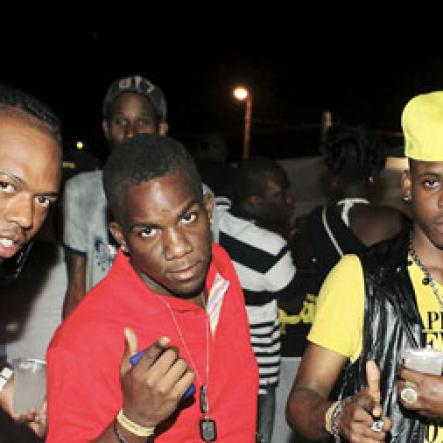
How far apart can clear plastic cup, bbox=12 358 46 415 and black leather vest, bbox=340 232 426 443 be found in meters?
1.01

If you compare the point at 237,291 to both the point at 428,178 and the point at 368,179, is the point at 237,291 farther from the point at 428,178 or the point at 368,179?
the point at 368,179

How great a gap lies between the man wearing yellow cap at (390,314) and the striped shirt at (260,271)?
3.84ft

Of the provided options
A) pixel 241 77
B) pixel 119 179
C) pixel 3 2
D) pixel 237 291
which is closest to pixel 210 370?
pixel 237 291

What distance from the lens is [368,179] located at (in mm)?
4766

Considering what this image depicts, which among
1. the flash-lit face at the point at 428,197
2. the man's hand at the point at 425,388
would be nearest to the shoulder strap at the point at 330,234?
the flash-lit face at the point at 428,197

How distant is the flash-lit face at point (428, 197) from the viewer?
7.79 feet

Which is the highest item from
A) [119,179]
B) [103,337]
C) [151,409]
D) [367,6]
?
[367,6]

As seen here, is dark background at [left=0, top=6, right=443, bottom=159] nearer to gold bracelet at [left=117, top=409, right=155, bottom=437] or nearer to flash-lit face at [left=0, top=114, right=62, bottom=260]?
flash-lit face at [left=0, top=114, right=62, bottom=260]

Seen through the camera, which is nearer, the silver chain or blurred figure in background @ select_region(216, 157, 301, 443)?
the silver chain

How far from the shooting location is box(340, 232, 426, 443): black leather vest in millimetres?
2369

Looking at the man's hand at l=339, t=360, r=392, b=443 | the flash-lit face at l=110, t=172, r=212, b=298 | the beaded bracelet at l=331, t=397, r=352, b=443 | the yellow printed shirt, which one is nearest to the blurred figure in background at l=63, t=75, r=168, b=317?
the flash-lit face at l=110, t=172, r=212, b=298

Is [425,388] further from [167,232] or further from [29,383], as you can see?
[29,383]

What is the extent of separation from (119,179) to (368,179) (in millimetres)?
2722

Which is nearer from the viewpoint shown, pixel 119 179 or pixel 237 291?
pixel 119 179
